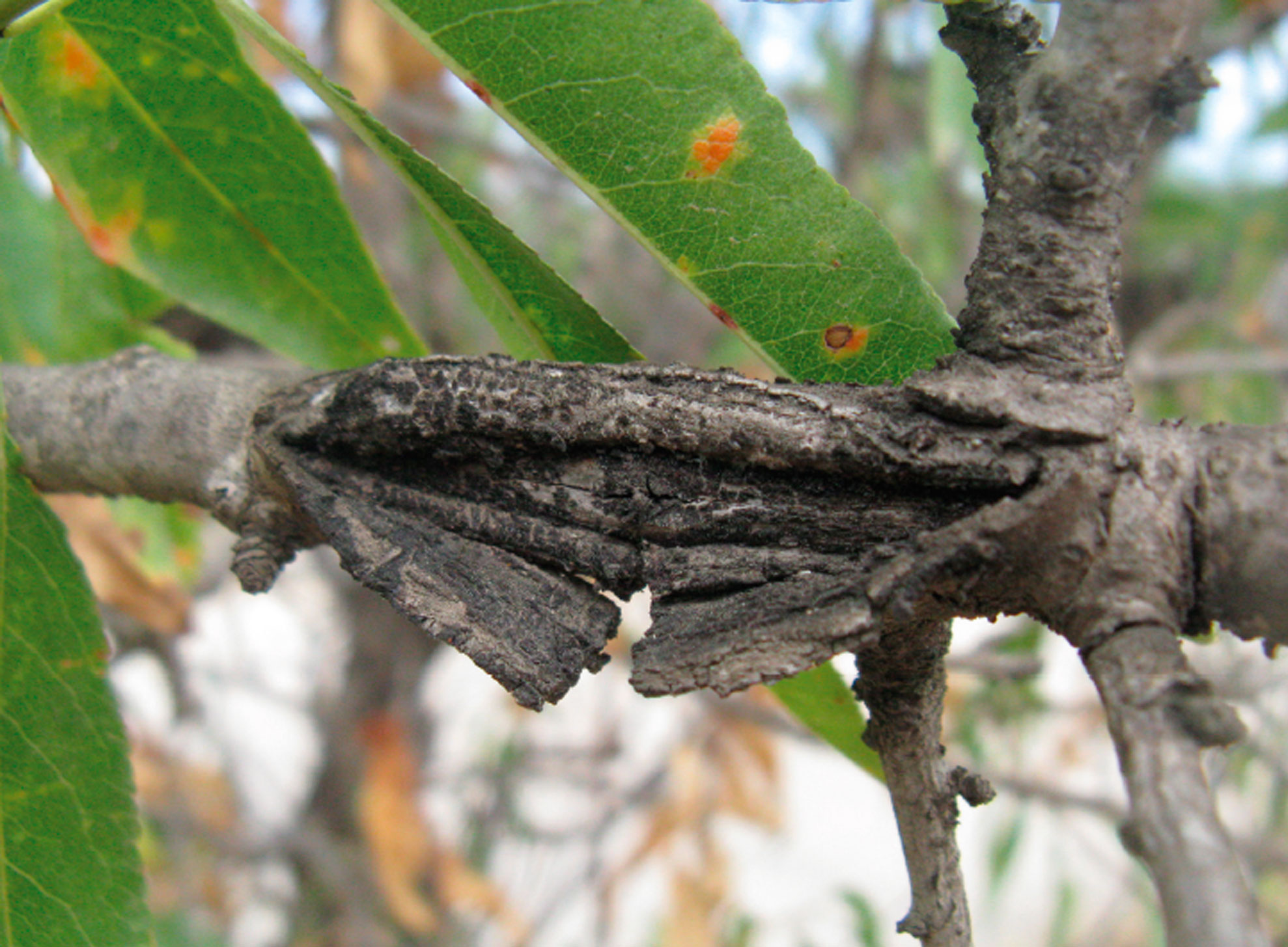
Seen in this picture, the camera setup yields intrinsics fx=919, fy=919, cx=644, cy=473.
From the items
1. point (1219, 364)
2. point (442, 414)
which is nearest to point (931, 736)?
point (442, 414)

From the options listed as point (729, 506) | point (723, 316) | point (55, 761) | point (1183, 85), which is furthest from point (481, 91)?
point (55, 761)

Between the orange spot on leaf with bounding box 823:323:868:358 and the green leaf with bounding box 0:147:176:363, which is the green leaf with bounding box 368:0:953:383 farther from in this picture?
the green leaf with bounding box 0:147:176:363

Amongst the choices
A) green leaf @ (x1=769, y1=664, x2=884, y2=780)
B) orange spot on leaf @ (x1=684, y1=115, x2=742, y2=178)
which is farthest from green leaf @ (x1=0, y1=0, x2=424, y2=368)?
green leaf @ (x1=769, y1=664, x2=884, y2=780)

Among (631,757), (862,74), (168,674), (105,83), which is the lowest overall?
(168,674)

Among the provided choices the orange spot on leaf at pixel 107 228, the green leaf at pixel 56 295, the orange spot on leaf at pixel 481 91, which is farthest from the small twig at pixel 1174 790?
the green leaf at pixel 56 295

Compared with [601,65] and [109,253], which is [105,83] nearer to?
[109,253]

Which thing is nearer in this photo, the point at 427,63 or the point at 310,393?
the point at 310,393

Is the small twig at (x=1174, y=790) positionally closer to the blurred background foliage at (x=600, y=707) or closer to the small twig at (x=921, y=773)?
A: the small twig at (x=921, y=773)
